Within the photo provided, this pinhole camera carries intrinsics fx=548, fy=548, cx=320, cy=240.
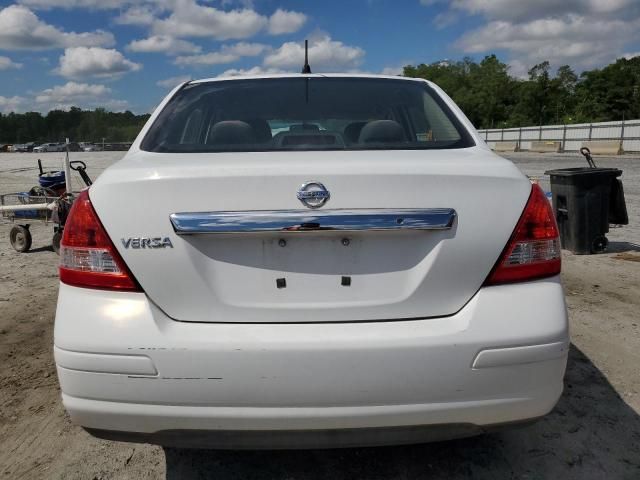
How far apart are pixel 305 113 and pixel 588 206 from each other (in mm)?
4980

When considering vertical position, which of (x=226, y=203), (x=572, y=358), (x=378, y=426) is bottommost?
(x=572, y=358)

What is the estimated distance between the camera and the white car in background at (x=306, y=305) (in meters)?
1.78

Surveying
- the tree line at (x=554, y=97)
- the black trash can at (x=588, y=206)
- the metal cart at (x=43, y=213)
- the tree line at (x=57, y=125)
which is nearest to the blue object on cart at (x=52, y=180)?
the metal cart at (x=43, y=213)

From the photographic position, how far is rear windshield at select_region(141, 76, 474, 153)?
99.3 inches

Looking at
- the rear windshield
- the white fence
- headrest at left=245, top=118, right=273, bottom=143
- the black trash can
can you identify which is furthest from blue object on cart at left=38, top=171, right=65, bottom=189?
the white fence

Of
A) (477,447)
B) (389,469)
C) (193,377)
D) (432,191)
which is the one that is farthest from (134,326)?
(477,447)

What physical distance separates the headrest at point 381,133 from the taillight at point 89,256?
1.17 meters

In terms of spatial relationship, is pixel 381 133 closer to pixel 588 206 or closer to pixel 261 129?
pixel 261 129

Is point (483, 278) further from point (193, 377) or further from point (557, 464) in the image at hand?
point (557, 464)

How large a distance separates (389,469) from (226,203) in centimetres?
143

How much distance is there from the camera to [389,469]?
2.42 m

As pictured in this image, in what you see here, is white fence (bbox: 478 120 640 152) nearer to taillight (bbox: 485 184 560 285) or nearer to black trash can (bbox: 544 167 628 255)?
black trash can (bbox: 544 167 628 255)

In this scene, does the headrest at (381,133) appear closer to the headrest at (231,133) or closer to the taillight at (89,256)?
the headrest at (231,133)

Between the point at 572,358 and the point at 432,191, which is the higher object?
the point at 432,191
